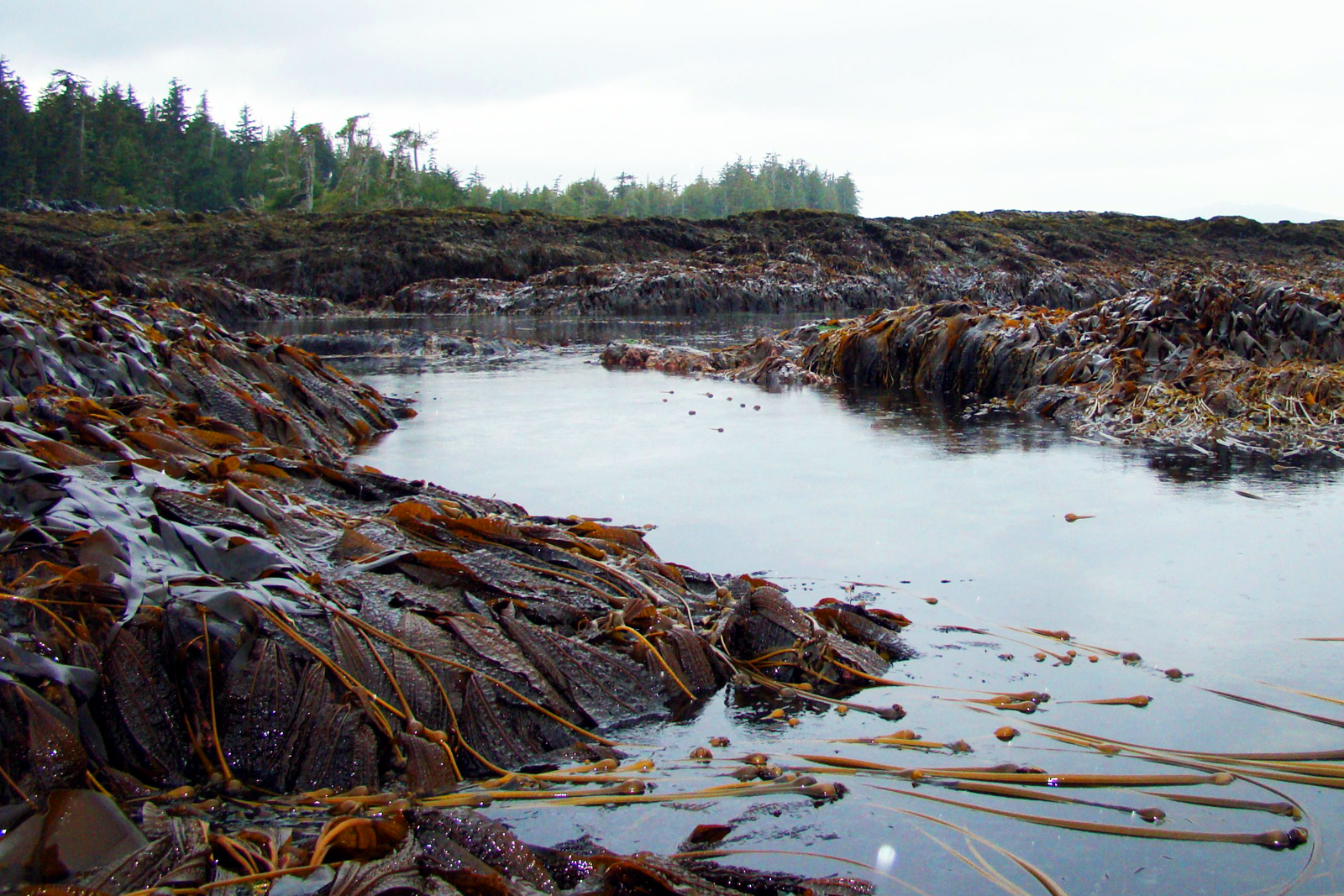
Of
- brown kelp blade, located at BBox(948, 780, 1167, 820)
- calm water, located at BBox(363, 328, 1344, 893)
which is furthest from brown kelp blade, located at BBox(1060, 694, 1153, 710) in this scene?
brown kelp blade, located at BBox(948, 780, 1167, 820)

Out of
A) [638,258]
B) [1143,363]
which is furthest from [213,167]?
[1143,363]

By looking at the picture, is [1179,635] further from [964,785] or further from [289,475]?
[289,475]

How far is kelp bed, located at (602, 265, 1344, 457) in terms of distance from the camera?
6.96 m

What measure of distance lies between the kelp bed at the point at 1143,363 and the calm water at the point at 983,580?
77 cm

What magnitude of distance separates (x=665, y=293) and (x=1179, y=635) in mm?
25590

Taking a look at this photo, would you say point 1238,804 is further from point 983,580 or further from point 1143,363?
point 1143,363

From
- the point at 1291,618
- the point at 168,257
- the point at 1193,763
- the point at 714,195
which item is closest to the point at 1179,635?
the point at 1291,618

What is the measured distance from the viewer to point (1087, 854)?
1.95m

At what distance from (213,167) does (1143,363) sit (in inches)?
2692

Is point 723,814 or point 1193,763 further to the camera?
point 1193,763

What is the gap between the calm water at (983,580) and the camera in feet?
6.64

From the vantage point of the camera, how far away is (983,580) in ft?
12.3

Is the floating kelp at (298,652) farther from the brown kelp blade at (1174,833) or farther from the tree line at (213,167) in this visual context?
the tree line at (213,167)

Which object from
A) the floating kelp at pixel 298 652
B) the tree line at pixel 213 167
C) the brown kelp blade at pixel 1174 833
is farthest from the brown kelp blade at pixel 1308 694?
the tree line at pixel 213 167
